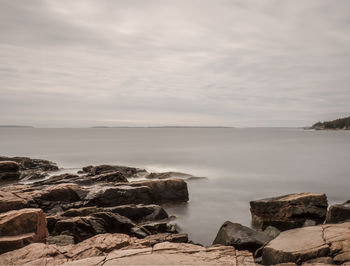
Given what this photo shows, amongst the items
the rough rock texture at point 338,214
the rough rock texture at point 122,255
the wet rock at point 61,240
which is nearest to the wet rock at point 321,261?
the rough rock texture at point 122,255

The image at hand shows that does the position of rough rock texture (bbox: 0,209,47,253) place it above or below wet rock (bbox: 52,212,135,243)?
above

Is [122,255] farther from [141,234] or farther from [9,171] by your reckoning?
[9,171]

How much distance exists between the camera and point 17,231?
8.32m

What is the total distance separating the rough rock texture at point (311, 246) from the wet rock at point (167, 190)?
10.3 m

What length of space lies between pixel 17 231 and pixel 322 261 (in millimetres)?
8070

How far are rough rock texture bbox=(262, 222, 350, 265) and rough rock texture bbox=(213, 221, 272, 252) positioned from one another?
918 mm

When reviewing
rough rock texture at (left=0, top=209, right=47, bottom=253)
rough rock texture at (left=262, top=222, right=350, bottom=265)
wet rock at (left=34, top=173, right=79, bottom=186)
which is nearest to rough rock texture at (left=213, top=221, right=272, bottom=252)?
rough rock texture at (left=262, top=222, right=350, bottom=265)

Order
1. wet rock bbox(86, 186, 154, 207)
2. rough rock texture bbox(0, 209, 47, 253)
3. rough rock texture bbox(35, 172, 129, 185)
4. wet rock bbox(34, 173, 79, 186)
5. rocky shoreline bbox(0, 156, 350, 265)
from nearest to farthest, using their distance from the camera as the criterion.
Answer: rocky shoreline bbox(0, 156, 350, 265) → rough rock texture bbox(0, 209, 47, 253) → wet rock bbox(86, 186, 154, 207) → wet rock bbox(34, 173, 79, 186) → rough rock texture bbox(35, 172, 129, 185)

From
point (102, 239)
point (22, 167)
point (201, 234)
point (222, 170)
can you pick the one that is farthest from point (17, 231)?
point (222, 170)

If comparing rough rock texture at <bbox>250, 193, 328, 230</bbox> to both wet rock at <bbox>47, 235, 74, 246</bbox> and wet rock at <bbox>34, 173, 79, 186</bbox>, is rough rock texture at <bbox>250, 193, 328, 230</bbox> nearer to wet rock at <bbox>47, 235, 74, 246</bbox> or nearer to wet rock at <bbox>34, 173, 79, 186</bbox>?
wet rock at <bbox>47, 235, 74, 246</bbox>

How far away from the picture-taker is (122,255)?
6746 mm

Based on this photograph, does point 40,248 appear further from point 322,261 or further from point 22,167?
point 22,167

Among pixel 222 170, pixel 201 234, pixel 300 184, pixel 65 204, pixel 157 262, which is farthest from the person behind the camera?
pixel 222 170

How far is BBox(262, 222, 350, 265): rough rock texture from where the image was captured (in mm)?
6824
